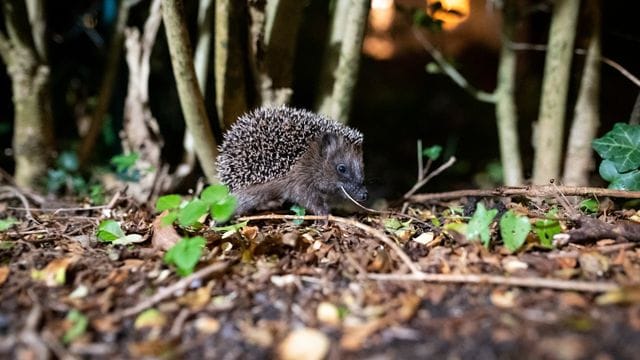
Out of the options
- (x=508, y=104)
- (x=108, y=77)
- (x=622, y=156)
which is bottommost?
(x=622, y=156)

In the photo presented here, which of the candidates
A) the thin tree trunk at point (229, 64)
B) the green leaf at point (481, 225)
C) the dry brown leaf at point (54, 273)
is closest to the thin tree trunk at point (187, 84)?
the thin tree trunk at point (229, 64)

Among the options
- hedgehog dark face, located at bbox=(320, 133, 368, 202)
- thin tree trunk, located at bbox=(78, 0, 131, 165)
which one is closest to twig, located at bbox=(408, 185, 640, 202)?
hedgehog dark face, located at bbox=(320, 133, 368, 202)

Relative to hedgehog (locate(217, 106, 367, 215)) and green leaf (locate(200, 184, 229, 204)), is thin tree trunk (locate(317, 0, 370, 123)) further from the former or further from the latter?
green leaf (locate(200, 184, 229, 204))

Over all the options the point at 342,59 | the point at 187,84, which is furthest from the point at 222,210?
the point at 342,59

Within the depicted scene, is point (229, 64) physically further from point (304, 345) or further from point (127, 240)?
point (304, 345)

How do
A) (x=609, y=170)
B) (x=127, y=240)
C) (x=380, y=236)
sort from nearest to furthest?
1. (x=380, y=236)
2. (x=127, y=240)
3. (x=609, y=170)

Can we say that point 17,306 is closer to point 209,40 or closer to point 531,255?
point 531,255

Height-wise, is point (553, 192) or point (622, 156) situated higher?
point (622, 156)
